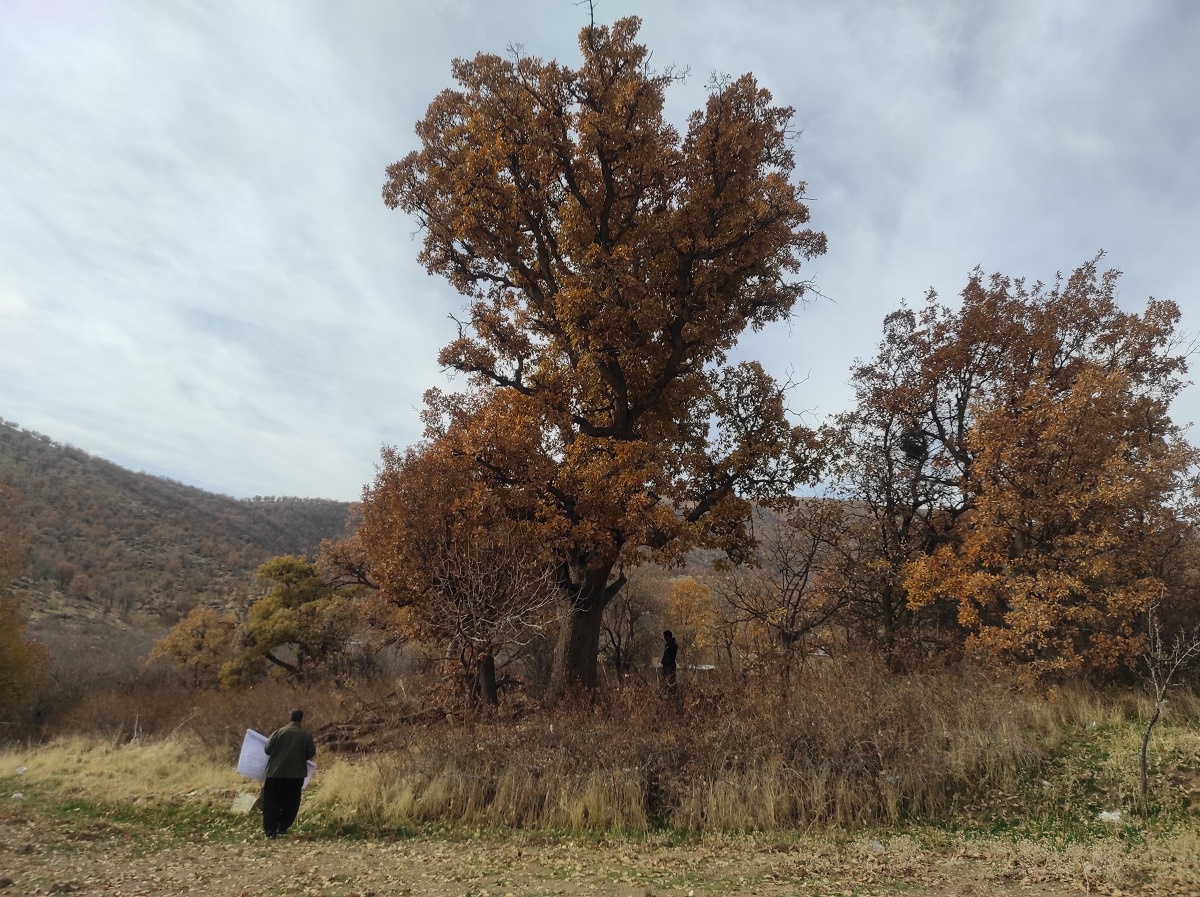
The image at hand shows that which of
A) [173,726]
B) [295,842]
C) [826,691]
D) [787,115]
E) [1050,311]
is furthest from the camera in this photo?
[173,726]

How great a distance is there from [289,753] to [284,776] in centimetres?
29

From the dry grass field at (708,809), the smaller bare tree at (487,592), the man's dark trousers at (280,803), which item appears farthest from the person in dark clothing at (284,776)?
the smaller bare tree at (487,592)

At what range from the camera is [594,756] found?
9328 mm

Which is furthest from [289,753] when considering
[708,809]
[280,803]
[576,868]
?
[708,809]

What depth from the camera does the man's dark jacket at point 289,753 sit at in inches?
347

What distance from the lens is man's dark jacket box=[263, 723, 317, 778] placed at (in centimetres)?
881

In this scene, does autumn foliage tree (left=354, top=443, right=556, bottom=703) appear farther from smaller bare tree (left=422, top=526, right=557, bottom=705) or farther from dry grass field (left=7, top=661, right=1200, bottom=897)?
dry grass field (left=7, top=661, right=1200, bottom=897)

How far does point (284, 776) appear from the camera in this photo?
881cm

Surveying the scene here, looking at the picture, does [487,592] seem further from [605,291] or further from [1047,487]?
[1047,487]

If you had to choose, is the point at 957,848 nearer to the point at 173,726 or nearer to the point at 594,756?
the point at 594,756

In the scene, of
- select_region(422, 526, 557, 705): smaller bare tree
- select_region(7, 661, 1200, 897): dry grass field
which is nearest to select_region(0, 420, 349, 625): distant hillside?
select_region(422, 526, 557, 705): smaller bare tree

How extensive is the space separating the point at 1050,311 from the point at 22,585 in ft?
198

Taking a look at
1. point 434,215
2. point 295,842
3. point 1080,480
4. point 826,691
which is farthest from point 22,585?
point 1080,480

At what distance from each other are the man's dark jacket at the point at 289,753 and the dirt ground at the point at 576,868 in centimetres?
84
